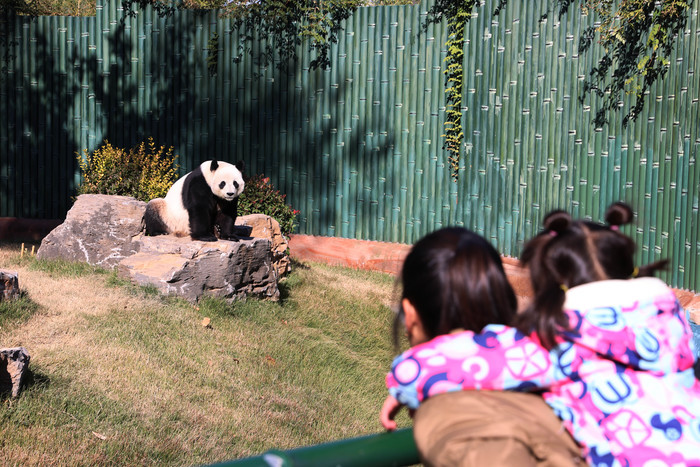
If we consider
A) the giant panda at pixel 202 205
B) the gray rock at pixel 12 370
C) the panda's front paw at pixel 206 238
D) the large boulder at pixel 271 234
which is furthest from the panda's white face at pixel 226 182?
the gray rock at pixel 12 370

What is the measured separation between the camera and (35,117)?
8805 mm

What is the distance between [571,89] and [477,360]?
598cm

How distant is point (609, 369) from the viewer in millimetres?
1418

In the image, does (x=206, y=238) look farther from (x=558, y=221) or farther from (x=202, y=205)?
(x=558, y=221)

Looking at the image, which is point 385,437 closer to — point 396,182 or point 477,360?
point 477,360

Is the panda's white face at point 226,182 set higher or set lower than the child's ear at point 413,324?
higher

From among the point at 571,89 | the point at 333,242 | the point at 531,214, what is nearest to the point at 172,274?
the point at 333,242

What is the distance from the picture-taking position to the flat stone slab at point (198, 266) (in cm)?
539

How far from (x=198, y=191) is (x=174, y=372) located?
6.17 feet

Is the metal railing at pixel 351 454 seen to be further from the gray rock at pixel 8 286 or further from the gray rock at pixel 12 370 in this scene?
the gray rock at pixel 8 286

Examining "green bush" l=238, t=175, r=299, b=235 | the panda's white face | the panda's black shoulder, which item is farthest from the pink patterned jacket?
"green bush" l=238, t=175, r=299, b=235

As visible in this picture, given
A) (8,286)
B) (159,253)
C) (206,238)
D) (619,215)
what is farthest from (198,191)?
(619,215)

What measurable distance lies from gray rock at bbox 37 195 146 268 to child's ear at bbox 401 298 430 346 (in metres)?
4.82

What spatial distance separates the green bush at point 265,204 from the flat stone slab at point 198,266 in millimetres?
1674
